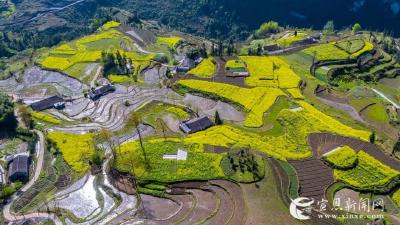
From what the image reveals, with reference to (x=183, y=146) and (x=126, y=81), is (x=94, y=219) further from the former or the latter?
(x=126, y=81)

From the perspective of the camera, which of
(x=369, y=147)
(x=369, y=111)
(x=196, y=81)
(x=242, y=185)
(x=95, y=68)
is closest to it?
(x=242, y=185)

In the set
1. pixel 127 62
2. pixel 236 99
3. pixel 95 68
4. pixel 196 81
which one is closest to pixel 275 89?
pixel 236 99

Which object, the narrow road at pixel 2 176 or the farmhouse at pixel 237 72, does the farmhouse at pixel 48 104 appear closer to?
the narrow road at pixel 2 176

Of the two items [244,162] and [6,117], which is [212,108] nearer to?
[244,162]

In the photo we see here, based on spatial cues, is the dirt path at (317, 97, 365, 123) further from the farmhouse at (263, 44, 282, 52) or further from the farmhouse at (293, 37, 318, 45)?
the farmhouse at (293, 37, 318, 45)

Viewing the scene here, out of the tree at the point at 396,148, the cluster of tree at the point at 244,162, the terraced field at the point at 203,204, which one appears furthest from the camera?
the tree at the point at 396,148

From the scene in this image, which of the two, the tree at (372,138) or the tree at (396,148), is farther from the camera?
the tree at (372,138)

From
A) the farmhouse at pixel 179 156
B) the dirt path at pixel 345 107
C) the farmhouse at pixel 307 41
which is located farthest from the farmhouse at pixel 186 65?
the farmhouse at pixel 179 156
